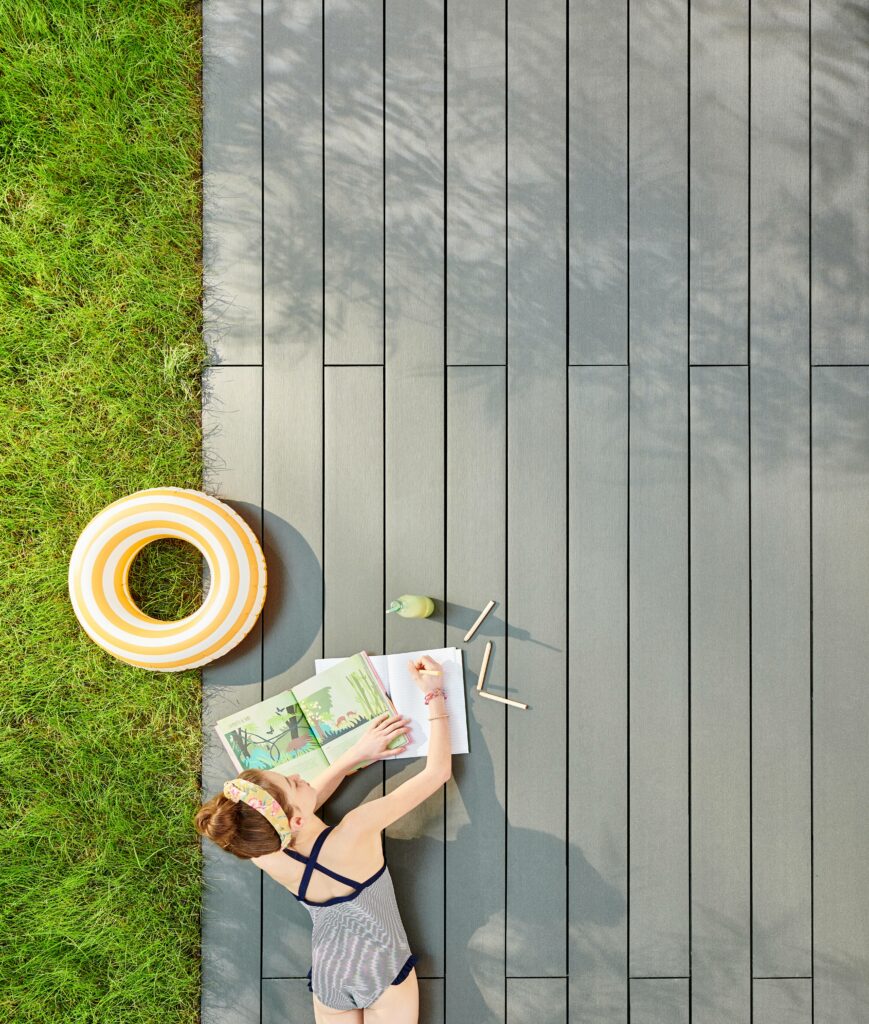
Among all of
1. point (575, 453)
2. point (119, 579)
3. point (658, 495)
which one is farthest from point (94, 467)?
point (658, 495)

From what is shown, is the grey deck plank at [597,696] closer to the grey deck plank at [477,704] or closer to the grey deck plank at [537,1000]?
the grey deck plank at [537,1000]

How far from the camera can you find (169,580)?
2.28 metres

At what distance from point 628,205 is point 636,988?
228cm

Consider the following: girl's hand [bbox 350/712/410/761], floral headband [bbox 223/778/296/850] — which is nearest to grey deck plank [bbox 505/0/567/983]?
girl's hand [bbox 350/712/410/761]

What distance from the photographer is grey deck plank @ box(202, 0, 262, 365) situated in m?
2.27

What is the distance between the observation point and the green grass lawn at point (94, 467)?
2.24m

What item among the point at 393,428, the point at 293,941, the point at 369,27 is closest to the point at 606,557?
the point at 393,428

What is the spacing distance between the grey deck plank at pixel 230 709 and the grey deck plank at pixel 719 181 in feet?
4.37

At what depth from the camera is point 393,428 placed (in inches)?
89.0

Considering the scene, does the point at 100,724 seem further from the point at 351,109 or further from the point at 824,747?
the point at 824,747

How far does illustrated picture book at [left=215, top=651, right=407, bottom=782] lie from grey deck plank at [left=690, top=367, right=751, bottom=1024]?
907 mm

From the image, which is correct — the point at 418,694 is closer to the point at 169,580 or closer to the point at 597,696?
the point at 597,696

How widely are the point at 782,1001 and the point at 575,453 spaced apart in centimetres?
170

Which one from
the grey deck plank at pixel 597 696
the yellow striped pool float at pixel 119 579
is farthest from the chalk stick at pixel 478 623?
the yellow striped pool float at pixel 119 579
